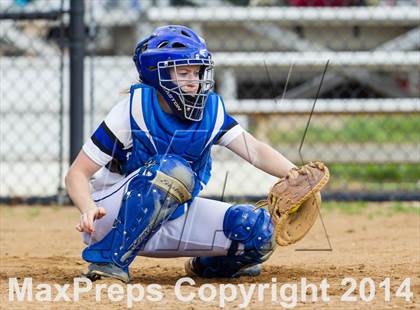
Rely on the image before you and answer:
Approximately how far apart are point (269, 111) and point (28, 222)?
7.75 feet

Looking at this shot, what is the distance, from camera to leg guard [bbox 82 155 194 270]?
4.13 metres

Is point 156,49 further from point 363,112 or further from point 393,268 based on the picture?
point 363,112

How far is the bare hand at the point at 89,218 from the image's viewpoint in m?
4.04

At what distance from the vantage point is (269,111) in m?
8.44

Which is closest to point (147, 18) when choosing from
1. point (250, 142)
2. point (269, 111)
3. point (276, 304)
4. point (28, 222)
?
point (269, 111)

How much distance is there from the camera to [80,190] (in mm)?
4262

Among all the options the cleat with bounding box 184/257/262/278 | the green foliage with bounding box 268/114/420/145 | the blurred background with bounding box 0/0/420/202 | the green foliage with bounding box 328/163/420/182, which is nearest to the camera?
the cleat with bounding box 184/257/262/278

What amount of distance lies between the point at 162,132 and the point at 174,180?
1.02 ft

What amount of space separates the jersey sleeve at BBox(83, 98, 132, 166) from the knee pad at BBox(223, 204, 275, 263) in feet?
1.87

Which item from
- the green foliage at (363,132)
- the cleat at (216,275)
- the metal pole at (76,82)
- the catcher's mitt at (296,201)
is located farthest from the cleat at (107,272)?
the green foliage at (363,132)

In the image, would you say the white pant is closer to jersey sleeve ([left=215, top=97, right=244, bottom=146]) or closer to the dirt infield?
the dirt infield

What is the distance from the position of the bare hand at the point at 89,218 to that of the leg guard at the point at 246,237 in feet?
2.07

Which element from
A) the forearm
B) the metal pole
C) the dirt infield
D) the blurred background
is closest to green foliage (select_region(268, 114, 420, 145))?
the blurred background

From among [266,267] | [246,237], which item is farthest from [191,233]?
[266,267]
